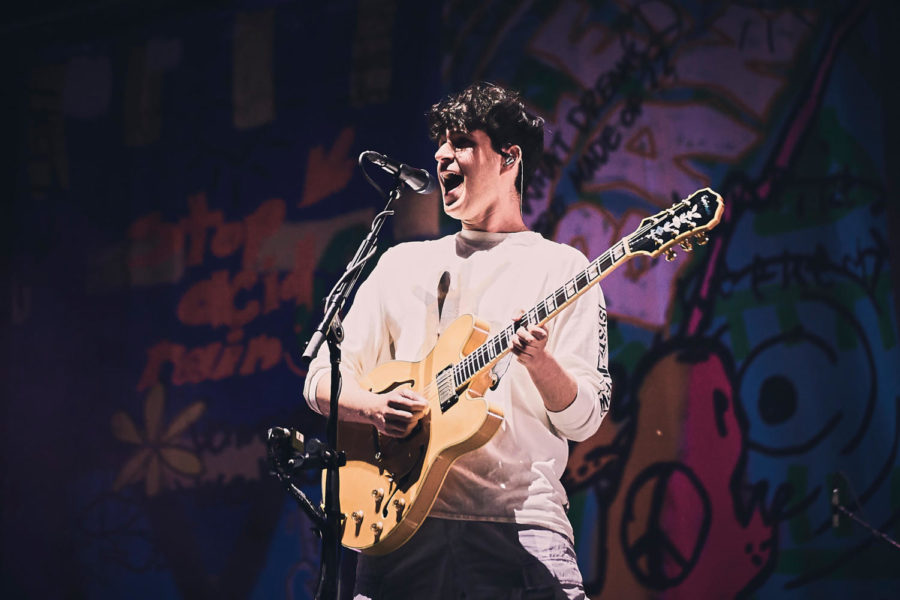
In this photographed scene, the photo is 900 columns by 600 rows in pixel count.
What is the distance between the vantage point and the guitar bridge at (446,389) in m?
2.36

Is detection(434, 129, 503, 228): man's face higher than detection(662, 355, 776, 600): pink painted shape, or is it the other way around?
detection(434, 129, 503, 228): man's face

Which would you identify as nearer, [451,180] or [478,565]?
[478,565]

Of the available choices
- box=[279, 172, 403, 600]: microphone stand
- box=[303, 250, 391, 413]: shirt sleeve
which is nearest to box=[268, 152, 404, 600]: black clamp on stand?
box=[279, 172, 403, 600]: microphone stand

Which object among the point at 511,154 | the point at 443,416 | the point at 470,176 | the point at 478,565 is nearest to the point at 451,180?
the point at 470,176

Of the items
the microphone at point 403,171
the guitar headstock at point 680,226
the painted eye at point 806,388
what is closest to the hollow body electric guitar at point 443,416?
the guitar headstock at point 680,226

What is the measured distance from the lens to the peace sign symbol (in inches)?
130

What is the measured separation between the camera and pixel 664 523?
132 inches

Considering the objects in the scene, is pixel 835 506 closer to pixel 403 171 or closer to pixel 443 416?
pixel 443 416

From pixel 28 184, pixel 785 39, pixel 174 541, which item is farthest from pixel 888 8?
pixel 28 184

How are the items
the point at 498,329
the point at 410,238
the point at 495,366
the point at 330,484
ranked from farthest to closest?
the point at 410,238 < the point at 498,329 < the point at 495,366 < the point at 330,484

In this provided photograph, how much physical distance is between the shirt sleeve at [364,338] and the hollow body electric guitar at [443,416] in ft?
0.63

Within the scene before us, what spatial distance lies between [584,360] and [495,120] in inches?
34.7

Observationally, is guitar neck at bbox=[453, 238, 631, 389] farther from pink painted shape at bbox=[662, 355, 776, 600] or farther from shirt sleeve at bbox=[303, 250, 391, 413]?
pink painted shape at bbox=[662, 355, 776, 600]

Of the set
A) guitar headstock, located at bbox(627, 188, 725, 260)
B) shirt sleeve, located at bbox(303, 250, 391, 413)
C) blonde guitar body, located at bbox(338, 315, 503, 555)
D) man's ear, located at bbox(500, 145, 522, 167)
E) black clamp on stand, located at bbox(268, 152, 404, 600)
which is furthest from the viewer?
man's ear, located at bbox(500, 145, 522, 167)
